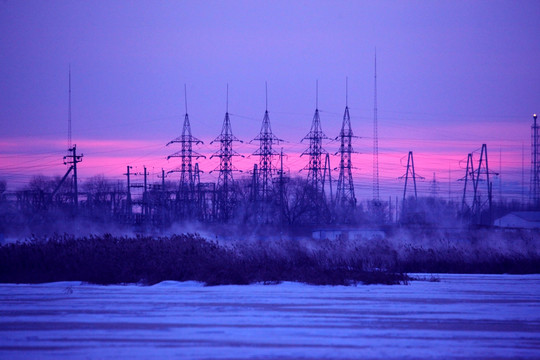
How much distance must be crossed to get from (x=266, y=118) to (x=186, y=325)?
50.5 m

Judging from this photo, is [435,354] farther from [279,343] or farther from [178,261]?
[178,261]

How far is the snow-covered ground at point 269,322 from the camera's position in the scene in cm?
1309

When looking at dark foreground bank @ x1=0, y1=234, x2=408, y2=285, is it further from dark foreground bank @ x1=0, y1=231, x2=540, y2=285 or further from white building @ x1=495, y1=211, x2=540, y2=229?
white building @ x1=495, y1=211, x2=540, y2=229

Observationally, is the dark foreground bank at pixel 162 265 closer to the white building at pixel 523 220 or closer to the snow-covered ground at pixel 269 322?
the snow-covered ground at pixel 269 322

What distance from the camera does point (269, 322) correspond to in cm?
1630

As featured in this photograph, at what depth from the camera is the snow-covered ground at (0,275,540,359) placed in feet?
43.0

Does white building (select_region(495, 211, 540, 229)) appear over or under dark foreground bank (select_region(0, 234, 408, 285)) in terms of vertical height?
under

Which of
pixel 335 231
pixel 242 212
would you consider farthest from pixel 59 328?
pixel 242 212

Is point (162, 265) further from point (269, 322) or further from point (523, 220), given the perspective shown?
point (523, 220)

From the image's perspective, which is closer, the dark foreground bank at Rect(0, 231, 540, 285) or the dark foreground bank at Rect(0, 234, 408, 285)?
the dark foreground bank at Rect(0, 234, 408, 285)

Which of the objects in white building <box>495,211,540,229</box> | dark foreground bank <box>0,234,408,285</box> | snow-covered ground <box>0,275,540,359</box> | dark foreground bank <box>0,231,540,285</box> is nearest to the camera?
snow-covered ground <box>0,275,540,359</box>

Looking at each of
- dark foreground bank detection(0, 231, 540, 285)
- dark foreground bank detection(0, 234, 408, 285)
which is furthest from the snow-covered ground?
dark foreground bank detection(0, 231, 540, 285)

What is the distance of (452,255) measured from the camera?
112ft

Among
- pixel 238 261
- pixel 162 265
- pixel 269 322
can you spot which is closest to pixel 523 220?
pixel 238 261
